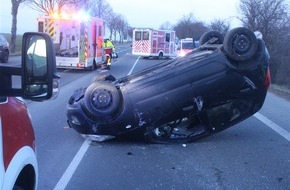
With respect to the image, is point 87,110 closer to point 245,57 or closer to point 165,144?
point 165,144

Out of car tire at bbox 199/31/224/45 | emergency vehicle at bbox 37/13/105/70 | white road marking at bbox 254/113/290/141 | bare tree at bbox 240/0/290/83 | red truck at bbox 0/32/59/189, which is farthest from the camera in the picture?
bare tree at bbox 240/0/290/83

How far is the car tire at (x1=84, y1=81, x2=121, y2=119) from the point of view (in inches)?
289

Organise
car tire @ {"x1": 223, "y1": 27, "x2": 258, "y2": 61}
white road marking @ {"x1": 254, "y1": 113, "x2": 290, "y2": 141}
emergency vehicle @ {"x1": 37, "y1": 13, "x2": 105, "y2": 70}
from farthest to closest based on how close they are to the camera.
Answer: emergency vehicle @ {"x1": 37, "y1": 13, "x2": 105, "y2": 70} → white road marking @ {"x1": 254, "y1": 113, "x2": 290, "y2": 141} → car tire @ {"x1": 223, "y1": 27, "x2": 258, "y2": 61}

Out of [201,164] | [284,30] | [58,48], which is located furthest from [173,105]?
[284,30]

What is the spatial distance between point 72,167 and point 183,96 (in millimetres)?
2162

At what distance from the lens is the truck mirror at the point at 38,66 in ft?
8.31

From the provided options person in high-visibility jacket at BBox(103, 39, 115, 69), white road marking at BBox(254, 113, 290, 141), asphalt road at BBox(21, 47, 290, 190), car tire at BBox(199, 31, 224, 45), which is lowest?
white road marking at BBox(254, 113, 290, 141)

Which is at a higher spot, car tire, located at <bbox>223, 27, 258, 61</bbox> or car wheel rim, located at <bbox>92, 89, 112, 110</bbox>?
car tire, located at <bbox>223, 27, 258, 61</bbox>

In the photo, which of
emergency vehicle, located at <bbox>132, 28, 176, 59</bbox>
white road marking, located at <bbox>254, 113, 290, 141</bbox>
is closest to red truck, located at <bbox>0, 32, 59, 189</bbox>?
white road marking, located at <bbox>254, 113, 290, 141</bbox>

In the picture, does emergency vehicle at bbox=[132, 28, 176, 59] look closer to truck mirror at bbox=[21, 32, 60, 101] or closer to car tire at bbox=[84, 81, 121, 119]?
car tire at bbox=[84, 81, 121, 119]

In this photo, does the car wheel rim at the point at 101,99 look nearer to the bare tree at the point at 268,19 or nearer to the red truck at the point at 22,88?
the red truck at the point at 22,88

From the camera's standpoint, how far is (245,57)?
7.54 m

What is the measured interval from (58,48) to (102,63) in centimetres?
439

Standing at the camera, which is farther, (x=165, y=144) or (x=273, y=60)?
(x=273, y=60)
